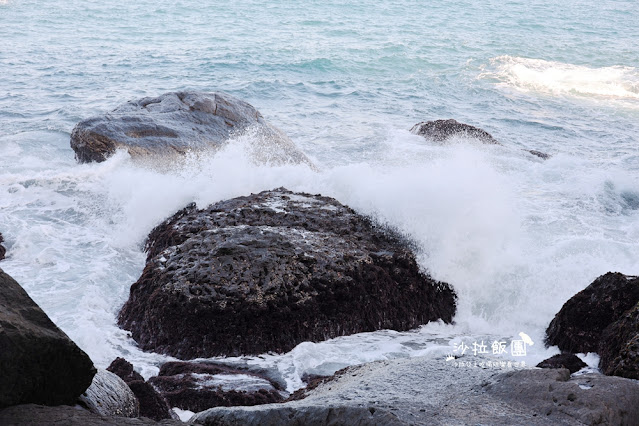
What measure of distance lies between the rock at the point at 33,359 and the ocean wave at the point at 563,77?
15.2m

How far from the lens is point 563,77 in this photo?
17156 millimetres

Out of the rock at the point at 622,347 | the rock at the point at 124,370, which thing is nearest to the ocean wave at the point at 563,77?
the rock at the point at 622,347

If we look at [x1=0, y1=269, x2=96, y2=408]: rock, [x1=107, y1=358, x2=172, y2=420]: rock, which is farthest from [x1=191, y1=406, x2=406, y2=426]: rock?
[x1=107, y1=358, x2=172, y2=420]: rock

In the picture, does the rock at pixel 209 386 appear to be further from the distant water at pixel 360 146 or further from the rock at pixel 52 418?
the rock at pixel 52 418

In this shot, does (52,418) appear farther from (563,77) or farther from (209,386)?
(563,77)

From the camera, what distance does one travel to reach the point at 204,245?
571 centimetres

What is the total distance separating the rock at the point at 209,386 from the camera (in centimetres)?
421

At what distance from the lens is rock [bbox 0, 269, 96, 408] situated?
2.65m

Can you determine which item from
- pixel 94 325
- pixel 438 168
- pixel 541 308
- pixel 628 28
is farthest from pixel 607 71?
pixel 94 325

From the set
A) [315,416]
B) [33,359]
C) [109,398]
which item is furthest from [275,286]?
[33,359]

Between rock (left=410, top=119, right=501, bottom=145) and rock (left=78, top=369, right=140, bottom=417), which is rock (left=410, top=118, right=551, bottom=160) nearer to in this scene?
rock (left=410, top=119, right=501, bottom=145)

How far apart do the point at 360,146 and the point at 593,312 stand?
7.01m

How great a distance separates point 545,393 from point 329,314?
2369mm

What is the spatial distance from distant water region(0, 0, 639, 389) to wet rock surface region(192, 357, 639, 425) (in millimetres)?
1599
